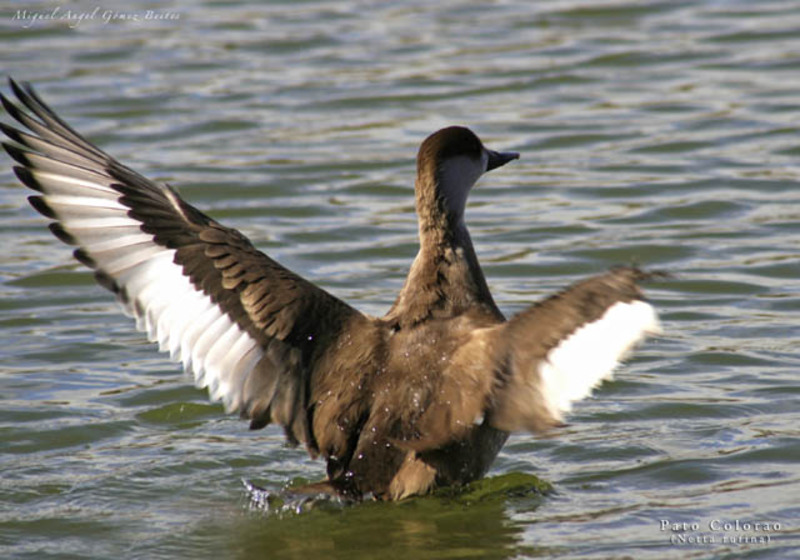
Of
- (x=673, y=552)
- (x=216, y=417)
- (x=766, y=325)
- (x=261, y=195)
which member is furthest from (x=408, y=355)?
(x=261, y=195)

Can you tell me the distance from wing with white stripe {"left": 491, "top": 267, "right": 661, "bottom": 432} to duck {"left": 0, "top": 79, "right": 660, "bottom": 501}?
1 cm

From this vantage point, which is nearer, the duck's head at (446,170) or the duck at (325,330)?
the duck at (325,330)

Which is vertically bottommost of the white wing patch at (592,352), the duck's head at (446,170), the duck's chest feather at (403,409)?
the duck's chest feather at (403,409)

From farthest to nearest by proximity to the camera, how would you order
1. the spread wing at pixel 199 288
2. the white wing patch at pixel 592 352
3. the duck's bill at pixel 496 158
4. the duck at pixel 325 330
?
1. the duck's bill at pixel 496 158
2. the spread wing at pixel 199 288
3. the duck at pixel 325 330
4. the white wing patch at pixel 592 352

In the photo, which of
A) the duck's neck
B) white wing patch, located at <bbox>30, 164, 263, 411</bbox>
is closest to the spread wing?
white wing patch, located at <bbox>30, 164, 263, 411</bbox>

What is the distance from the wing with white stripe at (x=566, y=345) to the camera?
504 centimetres

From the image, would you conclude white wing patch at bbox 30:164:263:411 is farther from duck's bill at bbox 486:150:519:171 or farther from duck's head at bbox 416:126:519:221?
duck's bill at bbox 486:150:519:171

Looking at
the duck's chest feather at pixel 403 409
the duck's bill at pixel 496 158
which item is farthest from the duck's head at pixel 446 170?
the duck's chest feather at pixel 403 409

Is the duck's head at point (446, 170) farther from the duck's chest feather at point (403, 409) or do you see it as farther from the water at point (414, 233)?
the water at point (414, 233)

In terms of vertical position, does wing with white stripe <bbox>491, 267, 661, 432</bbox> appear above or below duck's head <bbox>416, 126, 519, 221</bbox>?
below

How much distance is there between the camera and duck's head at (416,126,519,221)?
6.51 m

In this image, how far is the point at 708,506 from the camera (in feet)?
19.7

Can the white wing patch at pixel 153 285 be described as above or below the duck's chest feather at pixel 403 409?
above

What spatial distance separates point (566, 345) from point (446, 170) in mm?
1583
